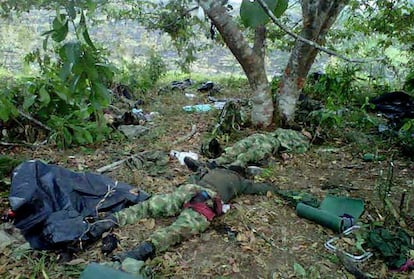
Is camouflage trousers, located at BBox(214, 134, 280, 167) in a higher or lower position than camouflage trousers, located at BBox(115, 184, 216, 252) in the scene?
higher

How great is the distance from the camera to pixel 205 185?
224cm

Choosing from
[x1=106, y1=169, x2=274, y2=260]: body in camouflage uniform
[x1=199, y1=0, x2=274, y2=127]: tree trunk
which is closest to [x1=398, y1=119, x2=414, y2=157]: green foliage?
[x1=199, y1=0, x2=274, y2=127]: tree trunk

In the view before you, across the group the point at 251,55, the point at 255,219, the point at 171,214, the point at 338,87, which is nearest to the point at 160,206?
the point at 171,214

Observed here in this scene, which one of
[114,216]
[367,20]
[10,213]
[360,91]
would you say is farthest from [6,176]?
[367,20]

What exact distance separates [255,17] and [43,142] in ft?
9.25

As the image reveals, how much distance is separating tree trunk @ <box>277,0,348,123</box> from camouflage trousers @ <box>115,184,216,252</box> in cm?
169

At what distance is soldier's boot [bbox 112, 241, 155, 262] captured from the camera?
64.4 inches

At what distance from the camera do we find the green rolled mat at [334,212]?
1.95 meters

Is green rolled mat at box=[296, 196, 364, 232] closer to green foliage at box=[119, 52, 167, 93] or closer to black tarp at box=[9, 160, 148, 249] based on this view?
black tarp at box=[9, 160, 148, 249]

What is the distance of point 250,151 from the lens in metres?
2.83

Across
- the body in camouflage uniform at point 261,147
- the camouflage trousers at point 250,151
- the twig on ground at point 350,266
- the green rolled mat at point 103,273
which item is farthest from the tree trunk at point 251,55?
the green rolled mat at point 103,273

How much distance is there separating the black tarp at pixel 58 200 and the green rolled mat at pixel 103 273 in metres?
0.34

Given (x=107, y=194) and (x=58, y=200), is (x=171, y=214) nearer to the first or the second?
(x=107, y=194)

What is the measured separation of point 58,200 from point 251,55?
2.07 metres
